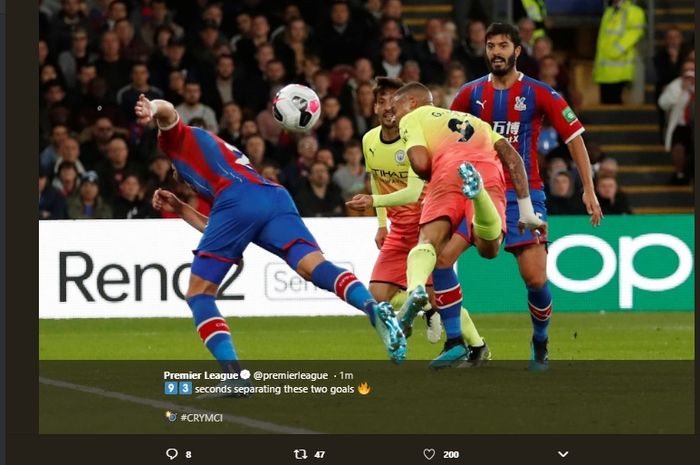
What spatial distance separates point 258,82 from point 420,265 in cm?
962

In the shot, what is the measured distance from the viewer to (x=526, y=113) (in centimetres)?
1030

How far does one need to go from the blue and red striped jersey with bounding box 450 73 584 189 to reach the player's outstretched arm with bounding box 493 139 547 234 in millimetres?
476

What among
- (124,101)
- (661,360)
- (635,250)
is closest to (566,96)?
(635,250)

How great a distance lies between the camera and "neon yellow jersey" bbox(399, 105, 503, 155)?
9703mm

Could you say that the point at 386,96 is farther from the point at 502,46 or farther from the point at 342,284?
the point at 342,284

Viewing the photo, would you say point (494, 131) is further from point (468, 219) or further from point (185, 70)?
point (185, 70)

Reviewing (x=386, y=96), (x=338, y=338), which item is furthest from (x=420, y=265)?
(x=338, y=338)

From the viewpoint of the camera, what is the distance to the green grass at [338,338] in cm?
1199

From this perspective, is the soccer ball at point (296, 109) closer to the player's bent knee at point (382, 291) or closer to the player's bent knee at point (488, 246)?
the player's bent knee at point (488, 246)

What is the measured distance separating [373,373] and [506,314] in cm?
621

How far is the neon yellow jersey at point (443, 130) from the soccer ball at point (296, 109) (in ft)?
2.72

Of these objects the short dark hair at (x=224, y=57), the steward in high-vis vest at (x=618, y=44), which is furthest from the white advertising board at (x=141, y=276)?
the steward in high-vis vest at (x=618, y=44)

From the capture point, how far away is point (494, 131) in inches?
400

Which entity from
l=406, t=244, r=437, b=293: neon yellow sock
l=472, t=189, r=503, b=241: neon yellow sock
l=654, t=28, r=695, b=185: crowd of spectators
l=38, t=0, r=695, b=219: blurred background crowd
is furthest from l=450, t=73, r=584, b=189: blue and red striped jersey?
l=654, t=28, r=695, b=185: crowd of spectators
